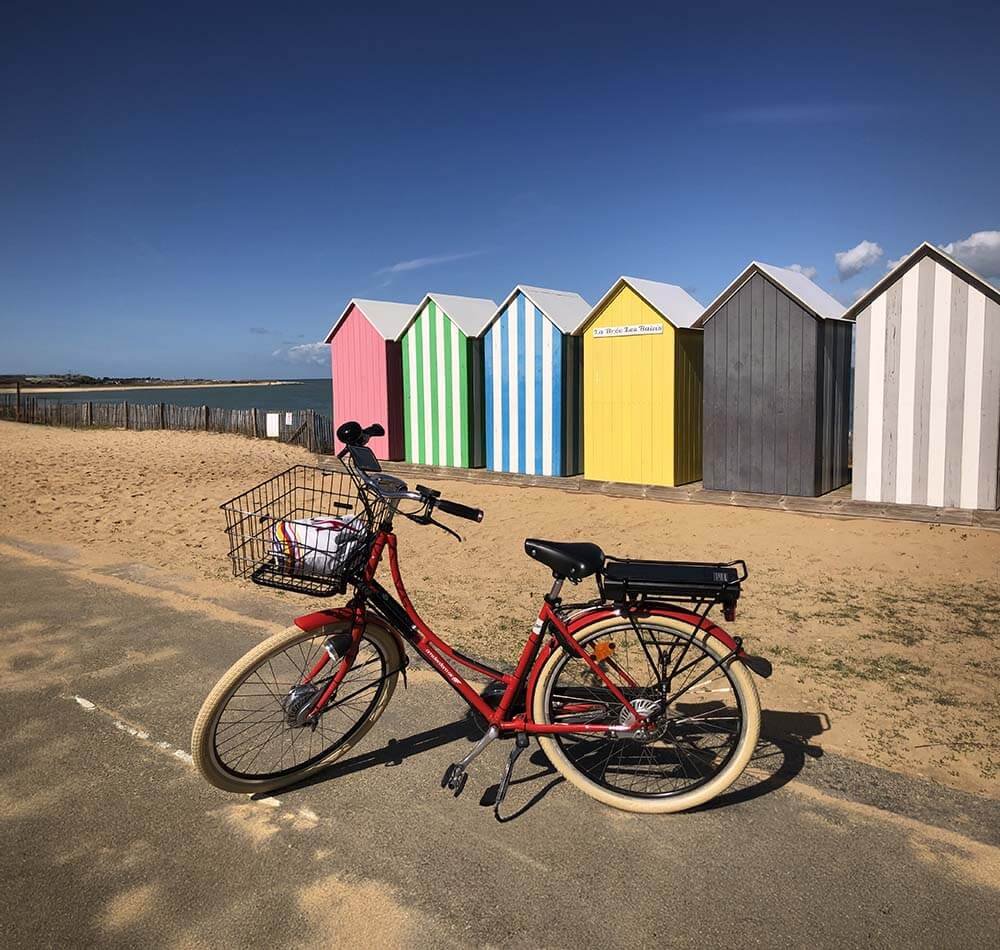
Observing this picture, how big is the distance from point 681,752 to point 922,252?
7.56 m

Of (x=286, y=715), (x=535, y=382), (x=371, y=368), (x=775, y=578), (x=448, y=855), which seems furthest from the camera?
(x=371, y=368)

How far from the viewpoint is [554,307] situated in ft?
41.1

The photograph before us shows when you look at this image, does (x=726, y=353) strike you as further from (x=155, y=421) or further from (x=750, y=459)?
(x=155, y=421)

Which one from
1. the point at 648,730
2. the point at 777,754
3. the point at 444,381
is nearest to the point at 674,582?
the point at 648,730

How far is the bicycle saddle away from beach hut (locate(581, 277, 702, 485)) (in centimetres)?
813

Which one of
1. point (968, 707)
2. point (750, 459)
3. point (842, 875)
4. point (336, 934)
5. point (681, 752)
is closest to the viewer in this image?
point (336, 934)

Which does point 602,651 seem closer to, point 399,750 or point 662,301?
point 399,750

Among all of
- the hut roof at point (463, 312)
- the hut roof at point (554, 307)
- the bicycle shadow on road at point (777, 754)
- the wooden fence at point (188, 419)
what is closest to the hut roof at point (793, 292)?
the hut roof at point (554, 307)

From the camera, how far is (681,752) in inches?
141

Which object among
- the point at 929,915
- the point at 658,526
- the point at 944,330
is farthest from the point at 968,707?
the point at 944,330

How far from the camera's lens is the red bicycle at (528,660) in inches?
120

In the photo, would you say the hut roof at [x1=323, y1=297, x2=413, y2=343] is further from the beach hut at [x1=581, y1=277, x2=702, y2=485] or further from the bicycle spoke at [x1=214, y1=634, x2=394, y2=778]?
the bicycle spoke at [x1=214, y1=634, x2=394, y2=778]

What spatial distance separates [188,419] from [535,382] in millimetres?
16185

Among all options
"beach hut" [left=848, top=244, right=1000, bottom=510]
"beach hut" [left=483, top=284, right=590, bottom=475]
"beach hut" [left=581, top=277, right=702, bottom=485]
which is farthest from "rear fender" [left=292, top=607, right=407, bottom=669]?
"beach hut" [left=483, top=284, right=590, bottom=475]
